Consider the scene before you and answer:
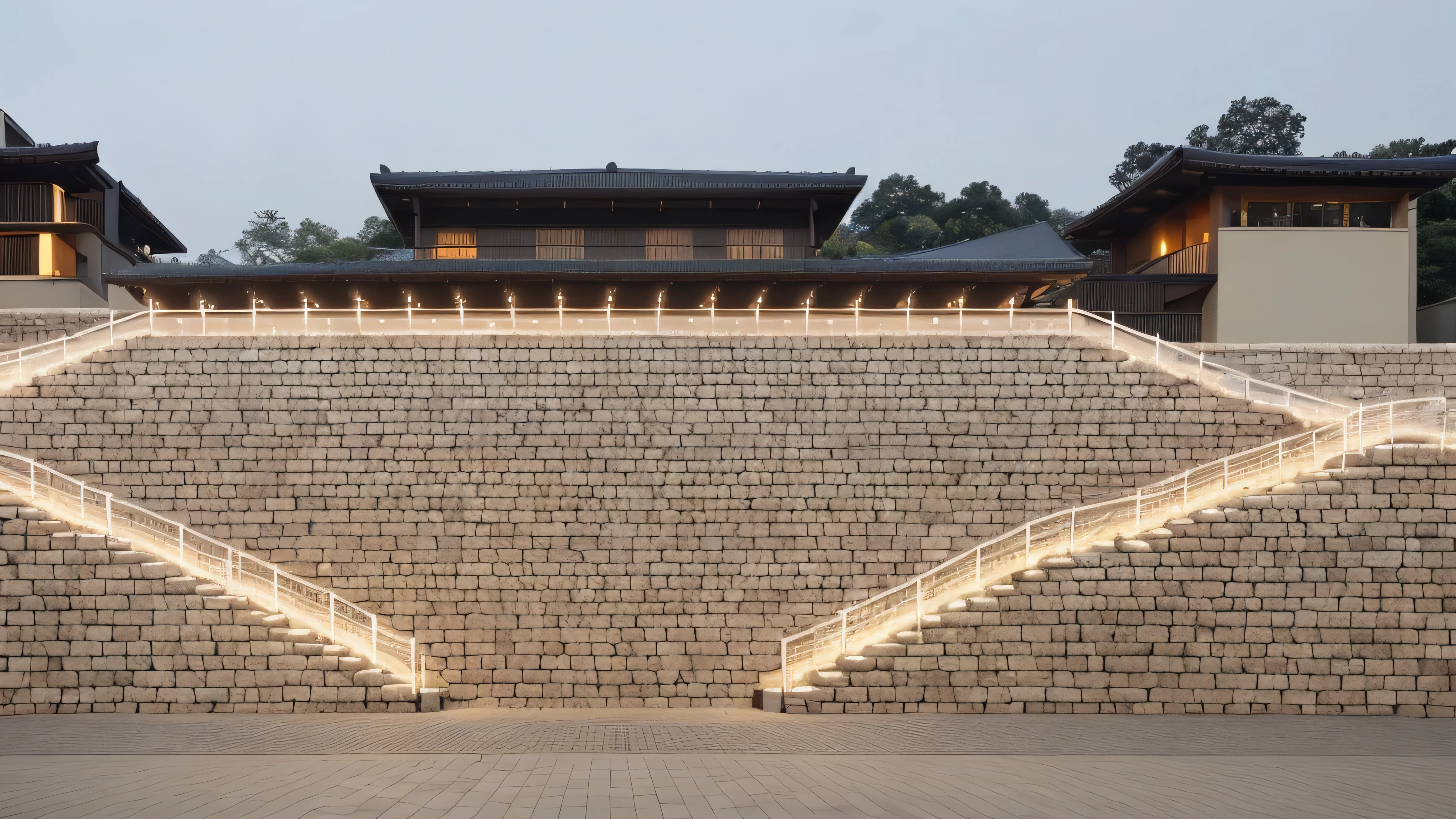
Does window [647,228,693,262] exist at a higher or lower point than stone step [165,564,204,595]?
higher

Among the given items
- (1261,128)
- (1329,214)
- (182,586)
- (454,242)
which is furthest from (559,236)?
(1261,128)

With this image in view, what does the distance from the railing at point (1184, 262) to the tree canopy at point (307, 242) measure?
42.8m

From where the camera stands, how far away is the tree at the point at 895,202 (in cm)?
6825

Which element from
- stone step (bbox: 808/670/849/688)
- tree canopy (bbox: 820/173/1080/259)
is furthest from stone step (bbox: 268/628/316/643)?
tree canopy (bbox: 820/173/1080/259)

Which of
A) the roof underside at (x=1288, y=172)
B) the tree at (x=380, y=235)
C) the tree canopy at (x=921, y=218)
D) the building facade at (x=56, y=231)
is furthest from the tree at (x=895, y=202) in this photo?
the building facade at (x=56, y=231)

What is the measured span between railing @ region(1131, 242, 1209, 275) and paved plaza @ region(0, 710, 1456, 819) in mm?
15205

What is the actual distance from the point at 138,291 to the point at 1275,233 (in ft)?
95.9

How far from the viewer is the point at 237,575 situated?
1426cm

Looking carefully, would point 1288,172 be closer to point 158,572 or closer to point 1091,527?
point 1091,527

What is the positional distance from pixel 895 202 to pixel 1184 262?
4504cm

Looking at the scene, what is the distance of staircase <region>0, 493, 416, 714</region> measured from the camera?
1257 cm

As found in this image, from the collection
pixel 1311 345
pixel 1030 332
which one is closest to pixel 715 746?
pixel 1030 332

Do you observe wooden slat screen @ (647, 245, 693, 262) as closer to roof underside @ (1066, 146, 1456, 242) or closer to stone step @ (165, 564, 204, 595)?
roof underside @ (1066, 146, 1456, 242)

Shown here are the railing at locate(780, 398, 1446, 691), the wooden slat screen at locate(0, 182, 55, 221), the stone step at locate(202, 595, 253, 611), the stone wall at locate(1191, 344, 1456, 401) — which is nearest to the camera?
the stone step at locate(202, 595, 253, 611)
